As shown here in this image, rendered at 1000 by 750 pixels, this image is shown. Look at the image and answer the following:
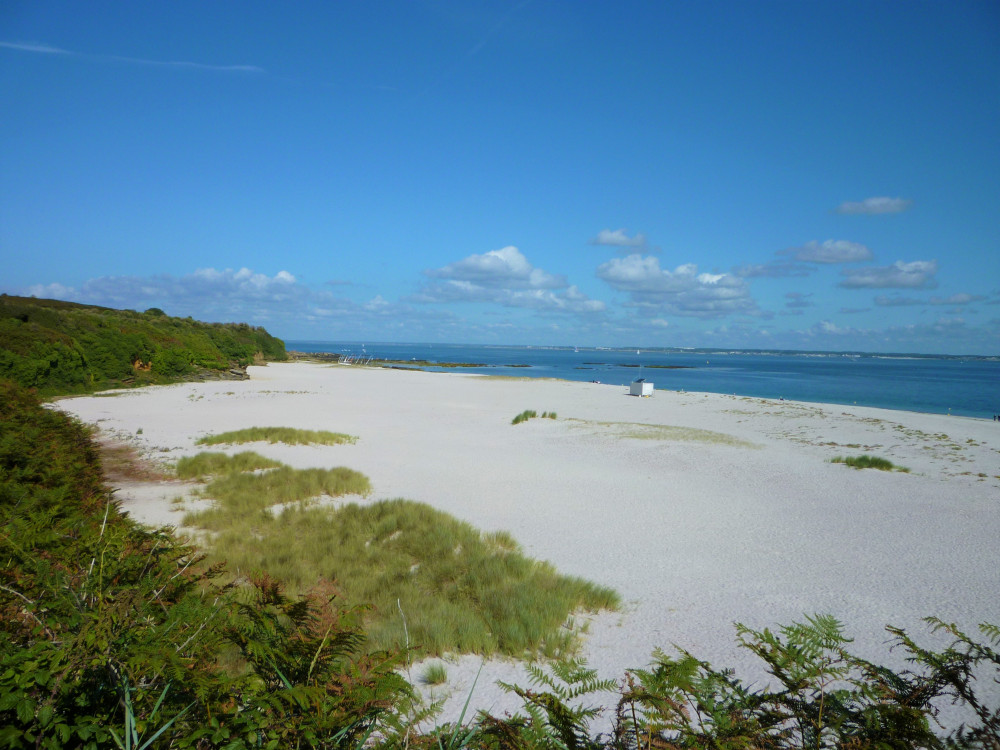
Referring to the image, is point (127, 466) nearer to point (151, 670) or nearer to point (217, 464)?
point (217, 464)

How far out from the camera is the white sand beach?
5270mm

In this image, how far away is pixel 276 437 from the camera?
14984 mm

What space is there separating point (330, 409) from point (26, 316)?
50.8 ft

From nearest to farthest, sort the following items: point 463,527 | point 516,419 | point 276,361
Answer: point 463,527 < point 516,419 < point 276,361

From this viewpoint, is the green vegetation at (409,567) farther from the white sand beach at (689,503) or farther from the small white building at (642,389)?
the small white building at (642,389)

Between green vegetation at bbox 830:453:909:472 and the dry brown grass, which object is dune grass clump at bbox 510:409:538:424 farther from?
the dry brown grass

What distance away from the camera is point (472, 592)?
Answer: 5.63 m

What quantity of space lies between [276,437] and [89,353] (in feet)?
55.8

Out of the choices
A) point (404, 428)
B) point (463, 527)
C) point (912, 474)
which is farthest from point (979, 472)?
point (404, 428)

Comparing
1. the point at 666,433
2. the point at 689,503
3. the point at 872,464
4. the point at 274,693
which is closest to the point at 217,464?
the point at 689,503

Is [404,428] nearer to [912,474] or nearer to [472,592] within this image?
[472,592]

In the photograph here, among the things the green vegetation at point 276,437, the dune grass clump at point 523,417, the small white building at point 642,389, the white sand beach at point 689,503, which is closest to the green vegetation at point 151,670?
the white sand beach at point 689,503

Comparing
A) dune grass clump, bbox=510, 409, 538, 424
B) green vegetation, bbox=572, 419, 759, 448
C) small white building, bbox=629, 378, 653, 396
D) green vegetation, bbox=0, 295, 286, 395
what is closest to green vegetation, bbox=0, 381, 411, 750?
green vegetation, bbox=572, 419, 759, 448

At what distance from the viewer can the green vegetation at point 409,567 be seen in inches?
181
